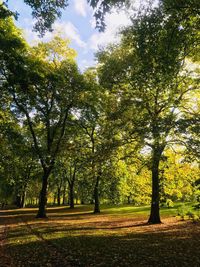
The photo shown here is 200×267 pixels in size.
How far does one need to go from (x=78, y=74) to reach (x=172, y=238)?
68.9 feet

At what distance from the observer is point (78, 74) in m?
33.6

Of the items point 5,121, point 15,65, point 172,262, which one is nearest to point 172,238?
point 172,262

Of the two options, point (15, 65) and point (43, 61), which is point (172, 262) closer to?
point (15, 65)

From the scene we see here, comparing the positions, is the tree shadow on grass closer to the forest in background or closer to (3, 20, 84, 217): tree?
the forest in background

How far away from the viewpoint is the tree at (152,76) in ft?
42.5

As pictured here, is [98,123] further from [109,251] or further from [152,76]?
[109,251]

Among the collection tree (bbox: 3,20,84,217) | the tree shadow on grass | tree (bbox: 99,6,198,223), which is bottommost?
the tree shadow on grass

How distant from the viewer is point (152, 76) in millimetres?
14500

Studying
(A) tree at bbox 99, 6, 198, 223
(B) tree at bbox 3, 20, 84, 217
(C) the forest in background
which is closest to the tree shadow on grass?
(C) the forest in background

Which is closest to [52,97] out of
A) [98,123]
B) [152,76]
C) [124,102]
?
[98,123]

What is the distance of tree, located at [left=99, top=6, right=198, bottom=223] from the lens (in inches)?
510

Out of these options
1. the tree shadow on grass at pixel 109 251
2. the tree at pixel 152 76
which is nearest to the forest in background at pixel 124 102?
the tree at pixel 152 76

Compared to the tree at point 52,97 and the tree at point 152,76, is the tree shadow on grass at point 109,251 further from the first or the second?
Answer: the tree at point 52,97

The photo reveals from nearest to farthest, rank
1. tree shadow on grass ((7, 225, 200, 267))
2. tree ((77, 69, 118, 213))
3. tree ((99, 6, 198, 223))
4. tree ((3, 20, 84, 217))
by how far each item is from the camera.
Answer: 1. tree shadow on grass ((7, 225, 200, 267))
2. tree ((99, 6, 198, 223))
3. tree ((77, 69, 118, 213))
4. tree ((3, 20, 84, 217))
